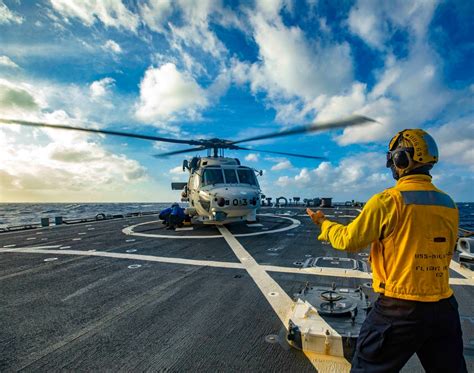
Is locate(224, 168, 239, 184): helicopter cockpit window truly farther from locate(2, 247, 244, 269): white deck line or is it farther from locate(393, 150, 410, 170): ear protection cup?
locate(393, 150, 410, 170): ear protection cup

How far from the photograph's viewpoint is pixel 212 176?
45.4ft

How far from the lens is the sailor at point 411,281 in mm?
2084

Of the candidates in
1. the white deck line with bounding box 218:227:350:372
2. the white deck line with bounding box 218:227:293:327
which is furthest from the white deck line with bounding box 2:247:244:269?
the white deck line with bounding box 218:227:350:372

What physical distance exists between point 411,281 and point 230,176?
12073mm

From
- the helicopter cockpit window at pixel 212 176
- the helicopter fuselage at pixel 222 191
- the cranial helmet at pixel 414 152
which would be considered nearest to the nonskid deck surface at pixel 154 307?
the cranial helmet at pixel 414 152

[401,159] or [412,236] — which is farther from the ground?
[401,159]

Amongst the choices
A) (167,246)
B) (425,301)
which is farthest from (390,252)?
(167,246)

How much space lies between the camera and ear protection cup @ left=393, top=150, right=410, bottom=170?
7.73 ft

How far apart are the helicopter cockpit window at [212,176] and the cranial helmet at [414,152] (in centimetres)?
1146

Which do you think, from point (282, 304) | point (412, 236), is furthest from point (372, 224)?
point (282, 304)

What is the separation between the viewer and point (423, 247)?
212 cm

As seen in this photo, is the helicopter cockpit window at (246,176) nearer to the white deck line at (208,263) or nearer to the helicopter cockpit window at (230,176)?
the helicopter cockpit window at (230,176)

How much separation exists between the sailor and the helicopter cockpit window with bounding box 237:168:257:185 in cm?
1197

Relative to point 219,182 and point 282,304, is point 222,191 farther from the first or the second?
point 282,304
